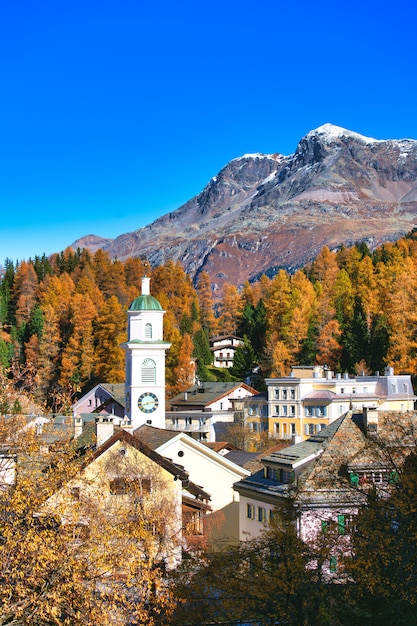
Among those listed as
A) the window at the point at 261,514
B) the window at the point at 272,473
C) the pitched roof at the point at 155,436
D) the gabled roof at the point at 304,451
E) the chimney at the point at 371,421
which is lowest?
the window at the point at 261,514

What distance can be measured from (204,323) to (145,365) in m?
86.5

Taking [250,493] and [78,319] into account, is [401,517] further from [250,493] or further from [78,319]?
[78,319]

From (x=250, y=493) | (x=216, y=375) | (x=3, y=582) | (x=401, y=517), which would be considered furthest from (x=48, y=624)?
(x=216, y=375)

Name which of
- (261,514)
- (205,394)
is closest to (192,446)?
(261,514)

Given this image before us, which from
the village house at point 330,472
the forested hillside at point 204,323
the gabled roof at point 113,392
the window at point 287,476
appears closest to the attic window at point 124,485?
the village house at point 330,472

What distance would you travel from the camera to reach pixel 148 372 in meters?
63.7

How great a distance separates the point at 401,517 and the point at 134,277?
4909 inches

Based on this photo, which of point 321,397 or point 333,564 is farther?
point 321,397

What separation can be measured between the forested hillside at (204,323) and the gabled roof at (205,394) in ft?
21.8

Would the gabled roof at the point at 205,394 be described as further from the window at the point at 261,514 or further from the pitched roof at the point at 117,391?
the window at the point at 261,514

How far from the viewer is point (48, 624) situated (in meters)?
23.5

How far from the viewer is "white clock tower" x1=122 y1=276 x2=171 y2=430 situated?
6269 centimetres

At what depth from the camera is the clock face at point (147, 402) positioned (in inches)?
2466

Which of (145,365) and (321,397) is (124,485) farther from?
(321,397)
